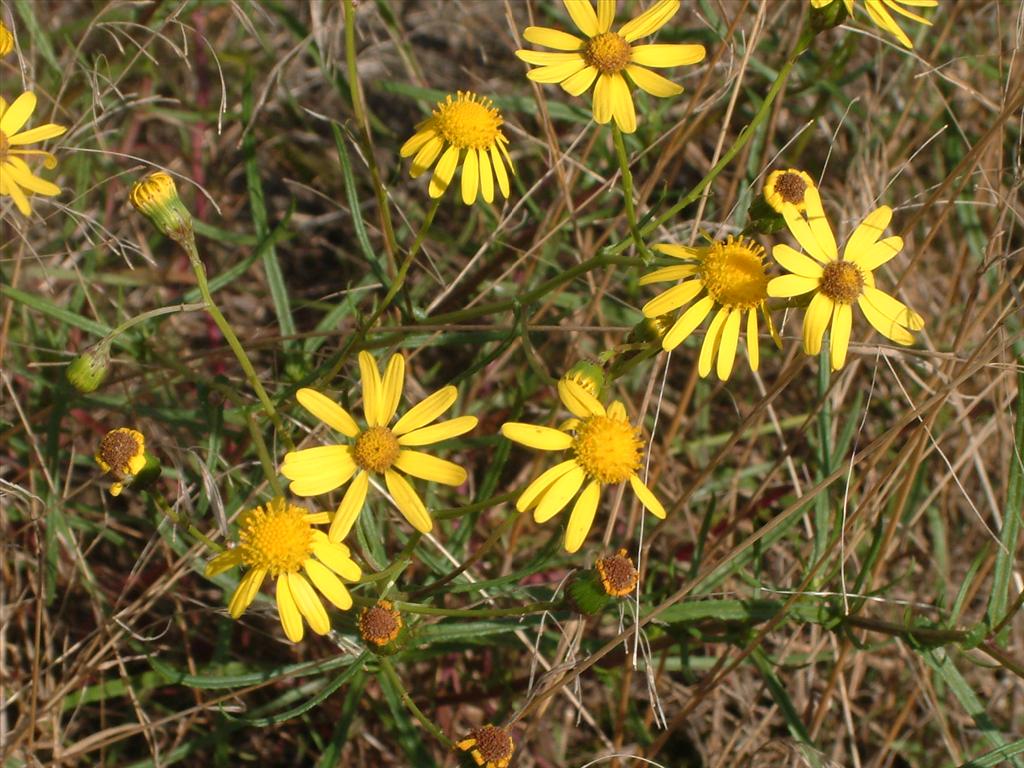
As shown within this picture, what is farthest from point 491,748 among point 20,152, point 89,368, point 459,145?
point 20,152

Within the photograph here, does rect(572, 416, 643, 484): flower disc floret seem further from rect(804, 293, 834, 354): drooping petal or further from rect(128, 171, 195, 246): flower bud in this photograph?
rect(128, 171, 195, 246): flower bud

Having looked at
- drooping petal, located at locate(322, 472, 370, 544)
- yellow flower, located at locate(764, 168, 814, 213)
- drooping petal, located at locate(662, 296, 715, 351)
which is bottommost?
drooping petal, located at locate(322, 472, 370, 544)

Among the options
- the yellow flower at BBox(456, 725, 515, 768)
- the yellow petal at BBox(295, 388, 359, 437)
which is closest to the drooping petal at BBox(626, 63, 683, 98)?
the yellow petal at BBox(295, 388, 359, 437)

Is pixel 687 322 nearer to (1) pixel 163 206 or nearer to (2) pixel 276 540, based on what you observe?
(2) pixel 276 540

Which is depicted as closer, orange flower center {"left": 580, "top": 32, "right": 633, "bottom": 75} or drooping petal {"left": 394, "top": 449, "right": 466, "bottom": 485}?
drooping petal {"left": 394, "top": 449, "right": 466, "bottom": 485}

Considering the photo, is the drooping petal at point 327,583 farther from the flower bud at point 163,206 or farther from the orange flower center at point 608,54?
the orange flower center at point 608,54

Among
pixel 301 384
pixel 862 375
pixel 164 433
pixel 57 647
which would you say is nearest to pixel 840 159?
pixel 862 375
